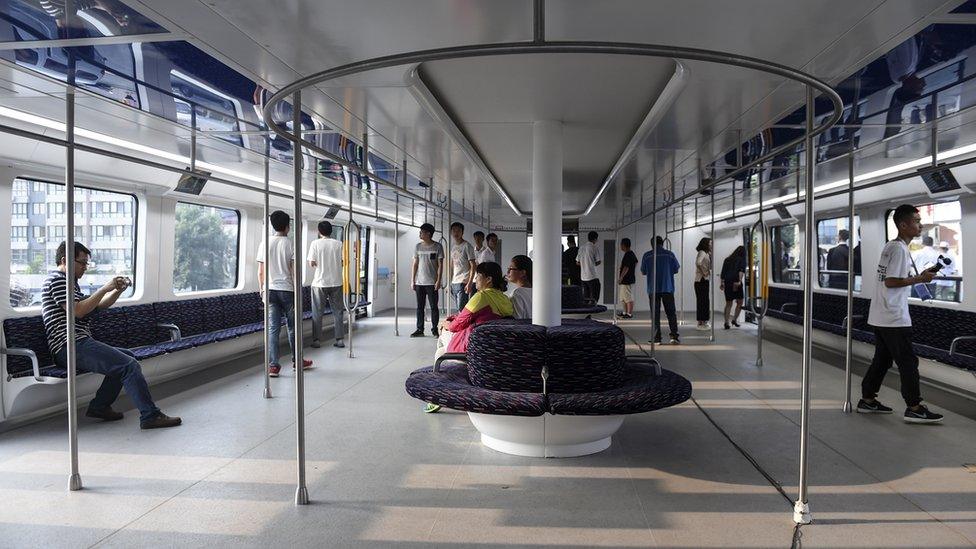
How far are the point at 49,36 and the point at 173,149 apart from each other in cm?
379

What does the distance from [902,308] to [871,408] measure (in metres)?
1.06

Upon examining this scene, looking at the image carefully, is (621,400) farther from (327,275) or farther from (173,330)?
(327,275)

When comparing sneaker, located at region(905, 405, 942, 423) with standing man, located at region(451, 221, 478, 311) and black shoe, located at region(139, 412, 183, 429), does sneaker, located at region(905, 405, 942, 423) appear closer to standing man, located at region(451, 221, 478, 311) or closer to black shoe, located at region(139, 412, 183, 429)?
black shoe, located at region(139, 412, 183, 429)

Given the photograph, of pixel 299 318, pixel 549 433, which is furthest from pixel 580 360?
pixel 299 318

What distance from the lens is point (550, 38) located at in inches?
136

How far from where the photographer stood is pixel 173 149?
6.82m

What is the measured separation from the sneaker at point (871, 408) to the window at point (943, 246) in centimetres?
336

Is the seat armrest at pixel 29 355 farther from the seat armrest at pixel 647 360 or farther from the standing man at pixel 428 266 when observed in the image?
the standing man at pixel 428 266

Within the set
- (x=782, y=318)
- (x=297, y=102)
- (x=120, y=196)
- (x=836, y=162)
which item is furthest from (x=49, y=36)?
(x=782, y=318)

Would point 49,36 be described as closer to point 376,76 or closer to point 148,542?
point 376,76

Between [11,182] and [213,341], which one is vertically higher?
[11,182]

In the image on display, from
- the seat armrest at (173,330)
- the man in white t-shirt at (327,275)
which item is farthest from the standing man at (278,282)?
the man in white t-shirt at (327,275)

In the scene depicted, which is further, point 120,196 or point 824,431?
point 120,196

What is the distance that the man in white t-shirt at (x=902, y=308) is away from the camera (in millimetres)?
5266
